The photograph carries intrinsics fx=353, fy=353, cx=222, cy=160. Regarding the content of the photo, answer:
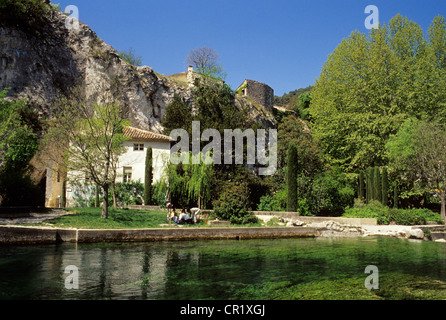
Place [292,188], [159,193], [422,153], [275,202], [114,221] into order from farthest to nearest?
[275,202] < [159,193] < [422,153] < [292,188] < [114,221]

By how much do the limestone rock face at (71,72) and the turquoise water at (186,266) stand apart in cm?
1937

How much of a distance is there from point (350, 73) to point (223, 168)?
16.7 metres

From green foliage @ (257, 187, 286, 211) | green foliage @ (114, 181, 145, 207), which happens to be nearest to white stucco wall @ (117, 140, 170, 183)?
green foliage @ (114, 181, 145, 207)

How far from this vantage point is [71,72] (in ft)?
126

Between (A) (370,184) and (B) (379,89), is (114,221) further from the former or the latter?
(B) (379,89)

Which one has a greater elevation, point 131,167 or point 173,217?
point 131,167

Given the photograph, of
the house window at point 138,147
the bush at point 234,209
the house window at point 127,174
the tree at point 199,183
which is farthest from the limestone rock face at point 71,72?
the bush at point 234,209

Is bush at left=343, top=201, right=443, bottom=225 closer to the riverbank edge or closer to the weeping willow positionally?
the riverbank edge

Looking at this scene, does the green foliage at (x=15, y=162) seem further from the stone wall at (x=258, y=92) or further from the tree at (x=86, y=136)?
the stone wall at (x=258, y=92)

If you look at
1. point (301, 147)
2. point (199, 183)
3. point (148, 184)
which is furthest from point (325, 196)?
point (148, 184)

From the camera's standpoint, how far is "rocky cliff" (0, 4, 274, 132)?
33000mm

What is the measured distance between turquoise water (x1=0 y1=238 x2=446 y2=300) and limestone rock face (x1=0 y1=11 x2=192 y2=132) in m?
19.4

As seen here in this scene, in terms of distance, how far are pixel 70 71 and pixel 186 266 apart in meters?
33.8

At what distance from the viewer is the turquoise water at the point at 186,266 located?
811 cm
